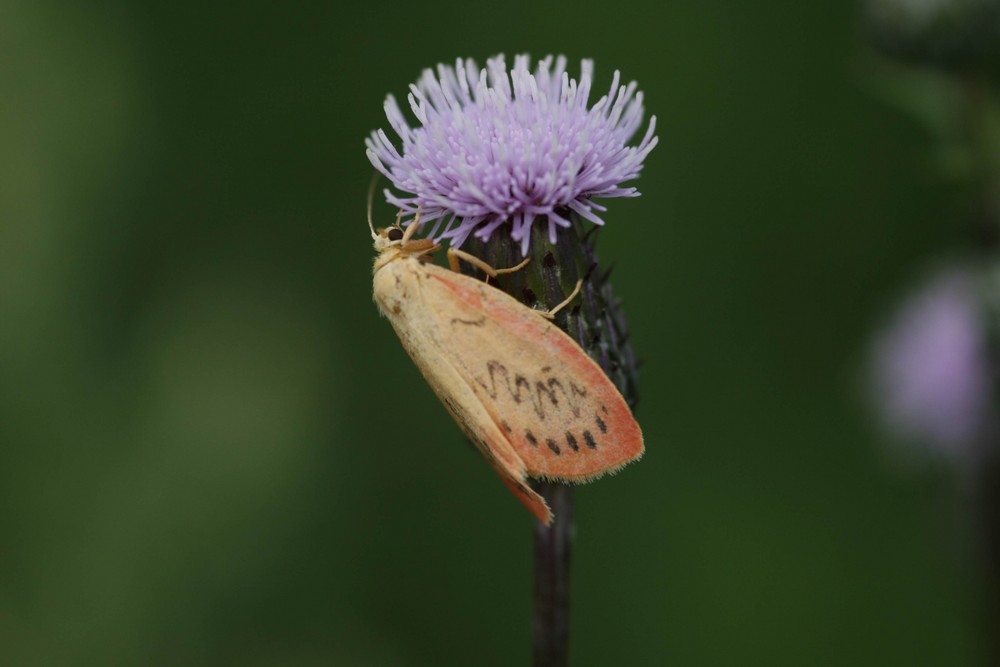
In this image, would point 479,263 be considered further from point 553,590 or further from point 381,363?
point 381,363

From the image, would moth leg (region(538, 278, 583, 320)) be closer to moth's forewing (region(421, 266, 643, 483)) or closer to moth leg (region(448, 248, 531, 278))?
moth's forewing (region(421, 266, 643, 483))

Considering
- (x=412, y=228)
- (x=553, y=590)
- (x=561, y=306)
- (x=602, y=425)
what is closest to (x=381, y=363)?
(x=412, y=228)

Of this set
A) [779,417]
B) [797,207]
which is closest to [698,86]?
[797,207]

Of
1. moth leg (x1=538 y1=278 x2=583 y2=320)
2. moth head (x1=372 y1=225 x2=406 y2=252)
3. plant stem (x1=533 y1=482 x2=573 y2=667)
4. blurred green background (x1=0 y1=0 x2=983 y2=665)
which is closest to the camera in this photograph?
moth leg (x1=538 y1=278 x2=583 y2=320)

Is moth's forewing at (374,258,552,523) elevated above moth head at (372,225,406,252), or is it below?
below

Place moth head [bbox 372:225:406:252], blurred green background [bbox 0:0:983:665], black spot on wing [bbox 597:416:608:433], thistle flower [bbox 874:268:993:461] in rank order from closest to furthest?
black spot on wing [bbox 597:416:608:433] → moth head [bbox 372:225:406:252] → blurred green background [bbox 0:0:983:665] → thistle flower [bbox 874:268:993:461]

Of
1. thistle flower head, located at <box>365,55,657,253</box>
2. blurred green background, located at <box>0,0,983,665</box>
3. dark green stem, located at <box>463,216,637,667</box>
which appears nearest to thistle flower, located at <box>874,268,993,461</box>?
blurred green background, located at <box>0,0,983,665</box>

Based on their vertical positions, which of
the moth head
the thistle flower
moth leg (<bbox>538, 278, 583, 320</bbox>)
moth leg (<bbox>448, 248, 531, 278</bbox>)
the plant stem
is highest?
the moth head

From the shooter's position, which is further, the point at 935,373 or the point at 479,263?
the point at 935,373
